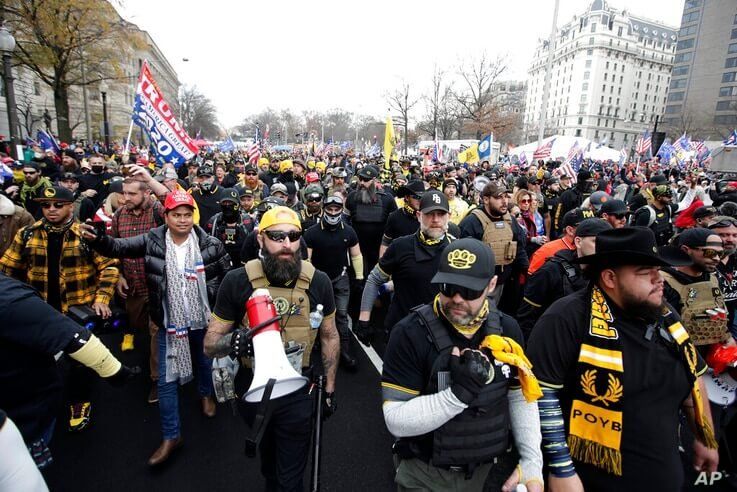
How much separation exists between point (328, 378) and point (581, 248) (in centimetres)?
242

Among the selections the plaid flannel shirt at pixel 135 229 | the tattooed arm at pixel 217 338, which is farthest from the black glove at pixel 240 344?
the plaid flannel shirt at pixel 135 229

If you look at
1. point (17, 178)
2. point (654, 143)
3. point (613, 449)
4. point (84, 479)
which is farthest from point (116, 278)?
point (654, 143)

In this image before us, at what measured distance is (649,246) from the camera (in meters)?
2.02

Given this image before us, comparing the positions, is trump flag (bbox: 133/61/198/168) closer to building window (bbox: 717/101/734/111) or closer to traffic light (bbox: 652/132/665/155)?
traffic light (bbox: 652/132/665/155)

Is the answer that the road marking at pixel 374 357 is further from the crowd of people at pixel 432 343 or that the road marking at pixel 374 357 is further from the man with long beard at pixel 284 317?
the man with long beard at pixel 284 317

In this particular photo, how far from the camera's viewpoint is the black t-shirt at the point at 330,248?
5105 millimetres

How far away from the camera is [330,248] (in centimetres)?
510

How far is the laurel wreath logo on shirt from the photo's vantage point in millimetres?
1995

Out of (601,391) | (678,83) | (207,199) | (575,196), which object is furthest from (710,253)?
(678,83)

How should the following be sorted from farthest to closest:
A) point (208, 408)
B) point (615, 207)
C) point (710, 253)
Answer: point (615, 207), point (208, 408), point (710, 253)

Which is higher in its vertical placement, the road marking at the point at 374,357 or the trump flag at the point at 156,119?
the trump flag at the point at 156,119

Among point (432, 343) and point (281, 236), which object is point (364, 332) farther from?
point (432, 343)

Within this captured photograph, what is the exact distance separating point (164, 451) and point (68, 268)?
184 cm

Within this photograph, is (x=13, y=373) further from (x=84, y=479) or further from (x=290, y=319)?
(x=84, y=479)
